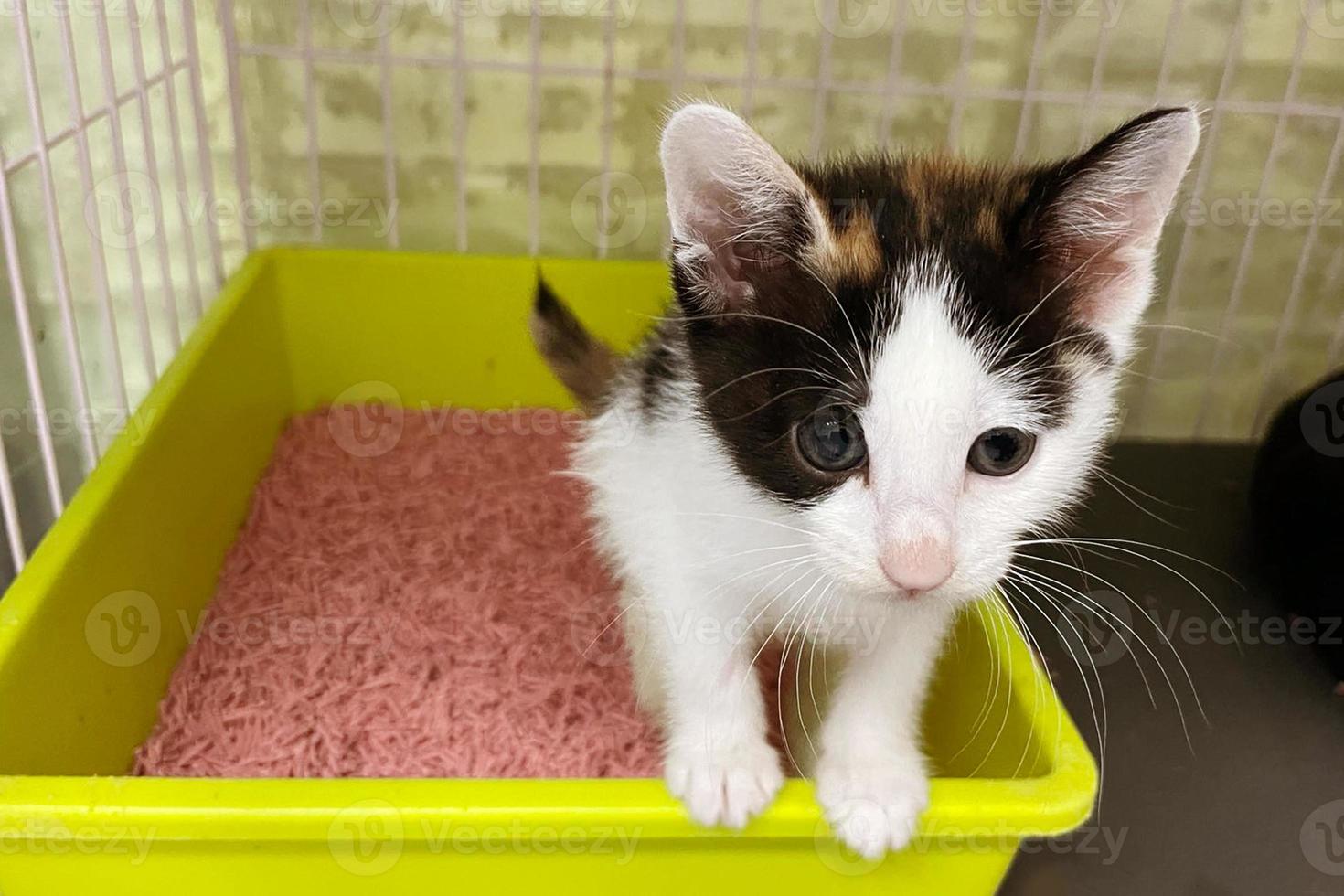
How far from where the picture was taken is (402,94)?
68.0 inches

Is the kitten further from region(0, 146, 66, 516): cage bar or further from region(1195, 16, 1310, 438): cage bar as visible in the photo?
region(1195, 16, 1310, 438): cage bar

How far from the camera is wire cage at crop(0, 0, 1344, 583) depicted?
160cm

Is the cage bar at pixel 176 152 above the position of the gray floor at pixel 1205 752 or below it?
above

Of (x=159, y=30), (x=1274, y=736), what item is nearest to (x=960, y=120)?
(x=1274, y=736)

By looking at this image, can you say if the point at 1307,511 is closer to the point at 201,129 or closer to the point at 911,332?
the point at 911,332

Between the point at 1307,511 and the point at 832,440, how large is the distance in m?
1.08

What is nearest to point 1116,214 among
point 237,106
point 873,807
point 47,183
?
point 873,807

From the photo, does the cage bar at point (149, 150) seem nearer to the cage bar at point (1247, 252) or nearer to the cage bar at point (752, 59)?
the cage bar at point (752, 59)

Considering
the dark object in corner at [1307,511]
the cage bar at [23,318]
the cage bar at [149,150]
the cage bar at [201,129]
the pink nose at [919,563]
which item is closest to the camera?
the pink nose at [919,563]

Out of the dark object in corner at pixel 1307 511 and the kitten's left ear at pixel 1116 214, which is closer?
the kitten's left ear at pixel 1116 214

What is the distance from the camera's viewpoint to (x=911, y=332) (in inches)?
31.0

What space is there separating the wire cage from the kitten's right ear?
863 millimetres

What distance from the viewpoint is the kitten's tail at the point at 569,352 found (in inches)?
54.9

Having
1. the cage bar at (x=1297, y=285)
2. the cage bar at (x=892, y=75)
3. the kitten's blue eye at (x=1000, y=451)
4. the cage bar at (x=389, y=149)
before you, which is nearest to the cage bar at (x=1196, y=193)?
the cage bar at (x=1297, y=285)
